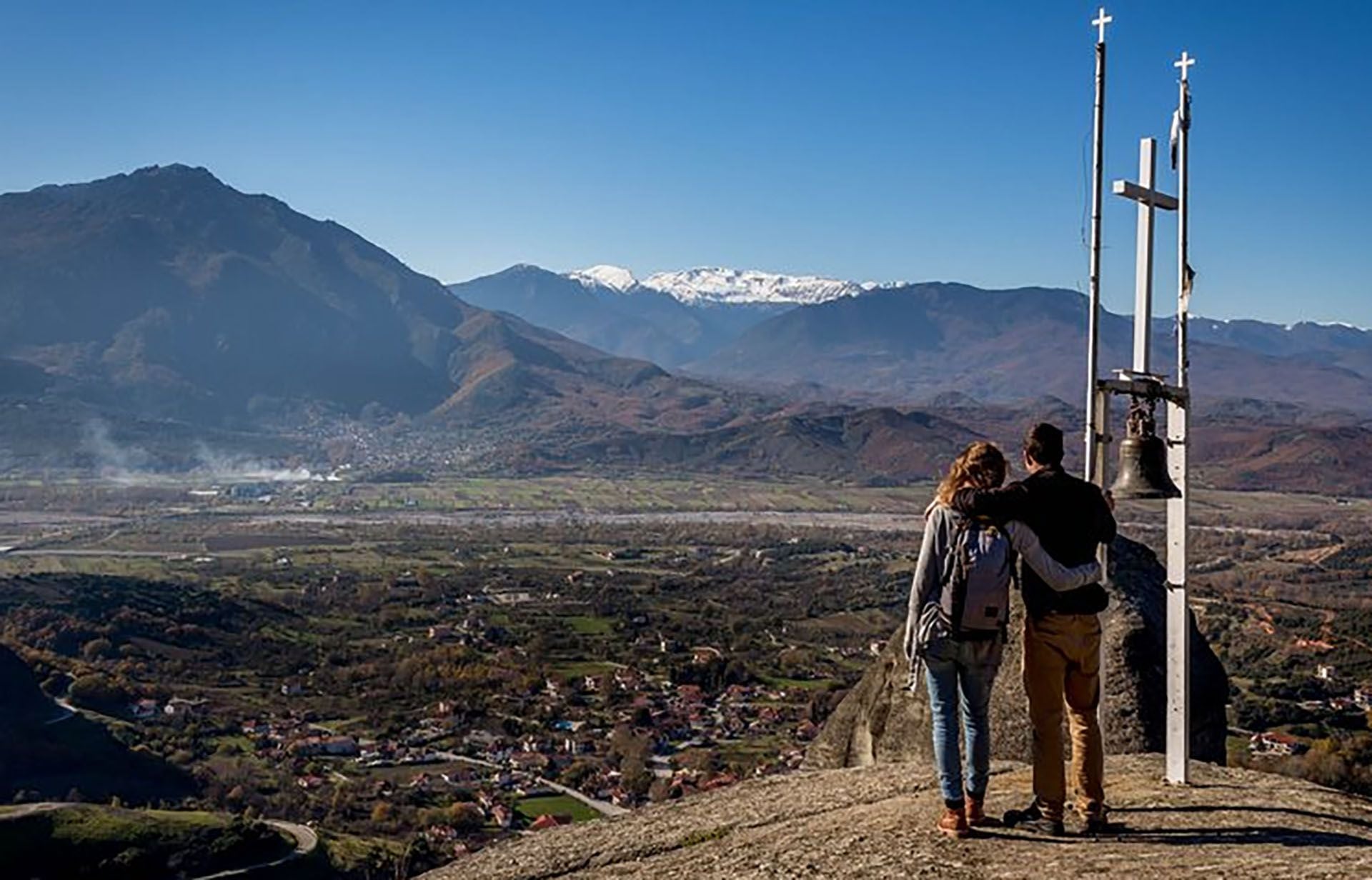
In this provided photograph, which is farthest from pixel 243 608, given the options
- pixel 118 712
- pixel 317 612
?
pixel 118 712

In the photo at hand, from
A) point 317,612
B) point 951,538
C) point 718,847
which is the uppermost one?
A: point 951,538

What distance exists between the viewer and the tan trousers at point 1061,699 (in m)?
7.57

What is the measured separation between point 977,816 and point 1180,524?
235cm

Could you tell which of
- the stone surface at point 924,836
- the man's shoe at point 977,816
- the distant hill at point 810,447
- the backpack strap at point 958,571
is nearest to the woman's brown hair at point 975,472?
the backpack strap at point 958,571

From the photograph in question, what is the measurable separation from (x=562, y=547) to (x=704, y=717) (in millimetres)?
51361

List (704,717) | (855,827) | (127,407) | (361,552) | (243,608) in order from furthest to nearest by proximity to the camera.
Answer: (127,407) → (361,552) → (243,608) → (704,717) → (855,827)

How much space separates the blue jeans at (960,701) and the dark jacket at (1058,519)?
410 millimetres

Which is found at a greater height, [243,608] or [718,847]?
[718,847]

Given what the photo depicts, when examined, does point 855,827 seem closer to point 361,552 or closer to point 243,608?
Result: point 243,608

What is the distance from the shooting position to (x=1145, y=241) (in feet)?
29.2

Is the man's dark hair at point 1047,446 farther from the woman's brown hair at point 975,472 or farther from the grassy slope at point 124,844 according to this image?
the grassy slope at point 124,844

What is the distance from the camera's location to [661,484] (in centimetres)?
13625

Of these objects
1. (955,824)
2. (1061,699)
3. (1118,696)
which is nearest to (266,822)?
(1118,696)

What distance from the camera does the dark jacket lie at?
736 cm
